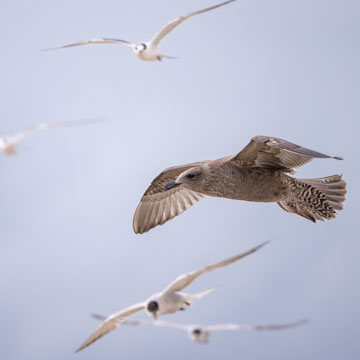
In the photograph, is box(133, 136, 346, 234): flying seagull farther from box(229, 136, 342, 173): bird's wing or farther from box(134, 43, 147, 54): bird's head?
box(134, 43, 147, 54): bird's head

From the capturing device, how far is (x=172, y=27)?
27.4 feet

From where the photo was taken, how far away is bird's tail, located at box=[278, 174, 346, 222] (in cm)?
1023

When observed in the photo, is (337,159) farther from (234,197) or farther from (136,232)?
(136,232)

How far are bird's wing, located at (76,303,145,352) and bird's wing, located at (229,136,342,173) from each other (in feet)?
7.95

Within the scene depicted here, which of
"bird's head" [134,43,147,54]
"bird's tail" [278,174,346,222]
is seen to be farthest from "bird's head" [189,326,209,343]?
"bird's tail" [278,174,346,222]

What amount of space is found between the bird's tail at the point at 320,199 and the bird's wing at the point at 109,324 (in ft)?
9.60

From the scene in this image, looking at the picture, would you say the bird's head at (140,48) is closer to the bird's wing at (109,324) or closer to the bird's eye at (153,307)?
the bird's eye at (153,307)

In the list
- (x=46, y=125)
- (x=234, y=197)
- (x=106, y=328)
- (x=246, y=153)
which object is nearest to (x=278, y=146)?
(x=246, y=153)

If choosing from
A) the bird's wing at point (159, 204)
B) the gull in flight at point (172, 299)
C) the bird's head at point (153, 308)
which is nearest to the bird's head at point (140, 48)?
the gull in flight at point (172, 299)

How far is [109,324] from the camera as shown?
336 inches

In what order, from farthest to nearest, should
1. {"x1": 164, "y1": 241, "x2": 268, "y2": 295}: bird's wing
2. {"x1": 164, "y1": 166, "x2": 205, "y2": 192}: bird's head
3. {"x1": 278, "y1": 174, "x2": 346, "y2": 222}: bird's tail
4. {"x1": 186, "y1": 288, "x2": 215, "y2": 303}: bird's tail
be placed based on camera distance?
{"x1": 278, "y1": 174, "x2": 346, "y2": 222}: bird's tail
{"x1": 164, "y1": 166, "x2": 205, "y2": 192}: bird's head
{"x1": 186, "y1": 288, "x2": 215, "y2": 303}: bird's tail
{"x1": 164, "y1": 241, "x2": 268, "y2": 295}: bird's wing

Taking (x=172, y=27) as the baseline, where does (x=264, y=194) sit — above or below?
below

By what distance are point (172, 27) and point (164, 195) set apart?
374cm

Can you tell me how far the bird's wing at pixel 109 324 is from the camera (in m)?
8.35
